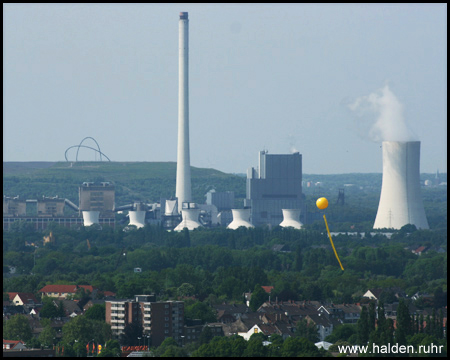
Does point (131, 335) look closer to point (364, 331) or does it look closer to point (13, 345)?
point (13, 345)

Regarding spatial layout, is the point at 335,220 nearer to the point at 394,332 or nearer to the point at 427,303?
the point at 427,303

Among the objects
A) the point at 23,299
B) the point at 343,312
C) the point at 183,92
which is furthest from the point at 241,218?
the point at 343,312

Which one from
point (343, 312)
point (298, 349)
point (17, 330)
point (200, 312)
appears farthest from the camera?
point (343, 312)

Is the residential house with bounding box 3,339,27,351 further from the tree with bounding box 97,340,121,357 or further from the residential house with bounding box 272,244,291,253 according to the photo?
the residential house with bounding box 272,244,291,253

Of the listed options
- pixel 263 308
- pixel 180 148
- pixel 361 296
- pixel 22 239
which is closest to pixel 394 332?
pixel 263 308

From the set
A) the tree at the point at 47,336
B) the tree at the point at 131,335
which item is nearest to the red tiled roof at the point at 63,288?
the tree at the point at 131,335

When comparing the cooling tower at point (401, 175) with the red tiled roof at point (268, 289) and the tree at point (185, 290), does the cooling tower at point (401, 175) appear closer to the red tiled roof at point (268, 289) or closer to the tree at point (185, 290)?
A: the red tiled roof at point (268, 289)
